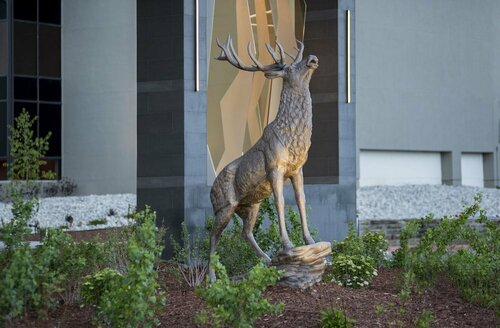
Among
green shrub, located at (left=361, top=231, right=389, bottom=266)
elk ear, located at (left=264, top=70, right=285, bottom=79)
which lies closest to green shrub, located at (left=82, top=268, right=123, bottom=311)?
elk ear, located at (left=264, top=70, right=285, bottom=79)

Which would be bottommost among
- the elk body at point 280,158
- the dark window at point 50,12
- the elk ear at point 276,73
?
the elk body at point 280,158

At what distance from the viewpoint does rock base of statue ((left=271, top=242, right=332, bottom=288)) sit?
10.8 meters

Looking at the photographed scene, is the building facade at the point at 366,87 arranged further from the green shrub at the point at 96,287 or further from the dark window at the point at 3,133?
the green shrub at the point at 96,287

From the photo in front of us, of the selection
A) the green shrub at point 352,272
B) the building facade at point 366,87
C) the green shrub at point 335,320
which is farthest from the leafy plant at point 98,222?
the green shrub at point 335,320

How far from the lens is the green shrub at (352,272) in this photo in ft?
37.7

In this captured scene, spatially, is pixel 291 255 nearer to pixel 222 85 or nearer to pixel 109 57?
pixel 222 85

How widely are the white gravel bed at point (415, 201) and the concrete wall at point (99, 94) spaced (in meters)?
7.57

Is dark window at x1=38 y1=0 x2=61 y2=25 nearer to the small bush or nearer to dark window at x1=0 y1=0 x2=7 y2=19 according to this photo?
dark window at x1=0 y1=0 x2=7 y2=19

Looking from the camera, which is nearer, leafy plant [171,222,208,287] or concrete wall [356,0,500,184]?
leafy plant [171,222,208,287]

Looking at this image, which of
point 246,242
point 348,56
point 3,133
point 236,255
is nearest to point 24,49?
point 3,133

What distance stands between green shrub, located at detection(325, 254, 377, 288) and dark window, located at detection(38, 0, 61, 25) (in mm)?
24063

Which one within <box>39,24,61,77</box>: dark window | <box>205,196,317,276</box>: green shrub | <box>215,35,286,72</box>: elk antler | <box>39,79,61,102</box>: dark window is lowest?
<box>205,196,317,276</box>: green shrub

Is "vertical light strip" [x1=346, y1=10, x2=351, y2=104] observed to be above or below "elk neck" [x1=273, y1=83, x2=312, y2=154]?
above

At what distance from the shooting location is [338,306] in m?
10.0
